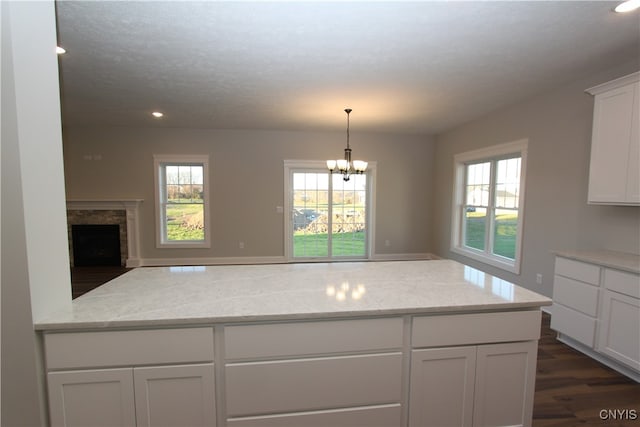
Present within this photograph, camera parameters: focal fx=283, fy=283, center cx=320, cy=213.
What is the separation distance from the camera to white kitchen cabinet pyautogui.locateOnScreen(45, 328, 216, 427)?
3.90 ft

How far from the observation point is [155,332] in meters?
1.22

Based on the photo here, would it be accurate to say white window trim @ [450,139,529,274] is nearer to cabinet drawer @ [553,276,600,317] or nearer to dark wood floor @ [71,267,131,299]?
cabinet drawer @ [553,276,600,317]

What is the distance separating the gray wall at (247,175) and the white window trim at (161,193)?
90 mm

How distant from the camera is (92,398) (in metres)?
1.22

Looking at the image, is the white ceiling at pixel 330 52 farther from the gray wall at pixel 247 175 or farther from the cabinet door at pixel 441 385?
the cabinet door at pixel 441 385

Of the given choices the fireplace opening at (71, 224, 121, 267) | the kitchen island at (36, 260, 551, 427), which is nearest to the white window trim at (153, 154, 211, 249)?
the fireplace opening at (71, 224, 121, 267)

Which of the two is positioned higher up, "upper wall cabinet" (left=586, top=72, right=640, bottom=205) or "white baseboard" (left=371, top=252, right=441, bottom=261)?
"upper wall cabinet" (left=586, top=72, right=640, bottom=205)

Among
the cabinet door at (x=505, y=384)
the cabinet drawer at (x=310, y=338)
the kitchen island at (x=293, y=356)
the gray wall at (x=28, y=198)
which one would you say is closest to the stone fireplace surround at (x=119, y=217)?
the kitchen island at (x=293, y=356)

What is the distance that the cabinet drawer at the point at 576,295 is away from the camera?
7.70 ft

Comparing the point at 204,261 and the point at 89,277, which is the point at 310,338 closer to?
the point at 204,261

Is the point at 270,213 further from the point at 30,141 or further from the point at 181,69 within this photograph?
the point at 30,141

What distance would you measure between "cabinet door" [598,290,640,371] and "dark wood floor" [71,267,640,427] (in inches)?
7.1

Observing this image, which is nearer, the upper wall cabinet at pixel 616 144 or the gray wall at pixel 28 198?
the gray wall at pixel 28 198

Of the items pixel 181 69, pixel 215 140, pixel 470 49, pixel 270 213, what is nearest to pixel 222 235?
pixel 270 213
